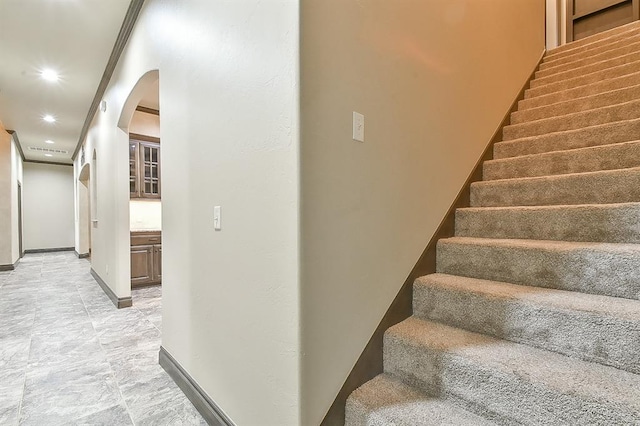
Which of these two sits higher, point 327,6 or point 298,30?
point 327,6

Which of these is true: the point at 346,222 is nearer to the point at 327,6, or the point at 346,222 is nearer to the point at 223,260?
the point at 223,260

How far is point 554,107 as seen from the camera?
2.73 metres

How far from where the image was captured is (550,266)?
1521 millimetres

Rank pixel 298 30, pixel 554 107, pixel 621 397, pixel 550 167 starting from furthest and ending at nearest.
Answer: pixel 554 107, pixel 550 167, pixel 298 30, pixel 621 397

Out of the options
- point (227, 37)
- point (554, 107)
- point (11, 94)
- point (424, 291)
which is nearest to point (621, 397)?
point (424, 291)

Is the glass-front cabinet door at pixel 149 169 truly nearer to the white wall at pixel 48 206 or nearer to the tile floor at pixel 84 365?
Answer: the tile floor at pixel 84 365

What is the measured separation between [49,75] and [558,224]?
624cm

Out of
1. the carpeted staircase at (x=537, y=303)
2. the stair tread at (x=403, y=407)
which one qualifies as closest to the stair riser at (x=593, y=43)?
the carpeted staircase at (x=537, y=303)

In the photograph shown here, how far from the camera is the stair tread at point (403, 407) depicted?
1.16 m

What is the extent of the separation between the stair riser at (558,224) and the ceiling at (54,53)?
3654mm

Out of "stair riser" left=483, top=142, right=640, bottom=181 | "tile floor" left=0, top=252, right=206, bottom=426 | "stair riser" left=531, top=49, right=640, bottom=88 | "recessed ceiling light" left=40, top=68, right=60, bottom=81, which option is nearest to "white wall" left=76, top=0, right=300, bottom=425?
"tile floor" left=0, top=252, right=206, bottom=426

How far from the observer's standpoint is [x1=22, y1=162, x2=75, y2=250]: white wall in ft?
33.2

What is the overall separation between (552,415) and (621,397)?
197 mm

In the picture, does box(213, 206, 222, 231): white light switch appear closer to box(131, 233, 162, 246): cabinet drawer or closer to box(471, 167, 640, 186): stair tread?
box(471, 167, 640, 186): stair tread
